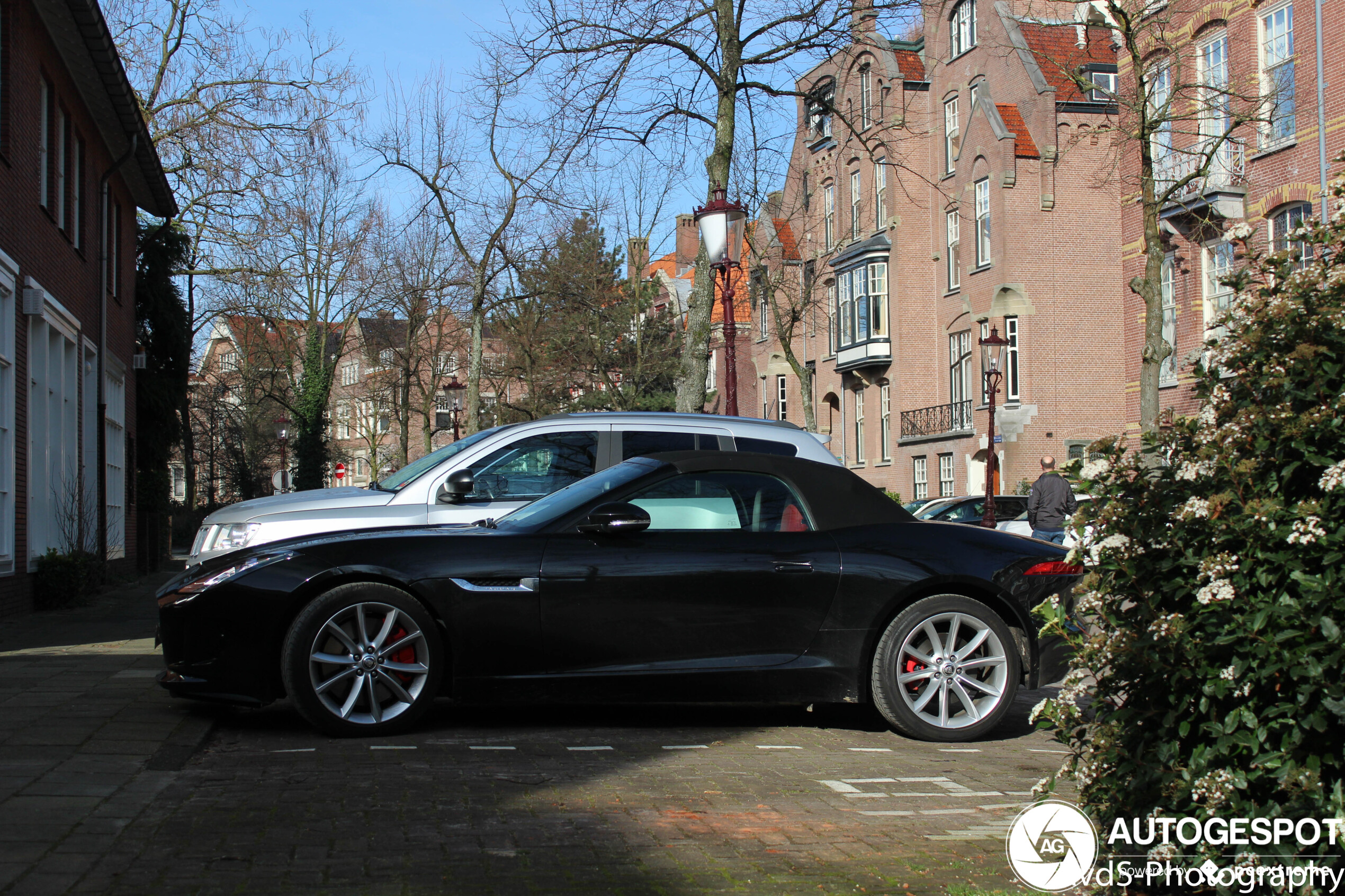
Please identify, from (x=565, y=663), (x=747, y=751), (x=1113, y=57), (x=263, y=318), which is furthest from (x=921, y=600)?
(x=1113, y=57)

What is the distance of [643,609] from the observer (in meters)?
6.53

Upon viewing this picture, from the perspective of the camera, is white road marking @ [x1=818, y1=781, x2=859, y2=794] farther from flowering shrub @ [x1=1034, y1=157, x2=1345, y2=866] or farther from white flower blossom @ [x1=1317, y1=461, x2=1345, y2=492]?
white flower blossom @ [x1=1317, y1=461, x2=1345, y2=492]

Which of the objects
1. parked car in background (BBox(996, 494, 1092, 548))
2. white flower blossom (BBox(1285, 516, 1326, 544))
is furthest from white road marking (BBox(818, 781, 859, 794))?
white flower blossom (BBox(1285, 516, 1326, 544))

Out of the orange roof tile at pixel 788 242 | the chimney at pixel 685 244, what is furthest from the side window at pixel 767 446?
the chimney at pixel 685 244

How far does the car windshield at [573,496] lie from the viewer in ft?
22.4

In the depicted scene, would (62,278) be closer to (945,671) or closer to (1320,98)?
(945,671)

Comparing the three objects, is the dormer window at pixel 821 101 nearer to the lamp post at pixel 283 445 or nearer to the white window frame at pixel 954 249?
the white window frame at pixel 954 249

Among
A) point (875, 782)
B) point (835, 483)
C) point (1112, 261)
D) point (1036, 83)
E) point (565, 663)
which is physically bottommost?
point (875, 782)

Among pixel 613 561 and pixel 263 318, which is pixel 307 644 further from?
pixel 263 318

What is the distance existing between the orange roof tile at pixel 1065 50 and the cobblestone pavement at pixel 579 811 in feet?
128

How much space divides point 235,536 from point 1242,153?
25.1 metres

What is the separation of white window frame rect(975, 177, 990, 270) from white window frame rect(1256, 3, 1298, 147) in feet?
51.6

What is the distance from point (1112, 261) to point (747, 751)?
3918 cm

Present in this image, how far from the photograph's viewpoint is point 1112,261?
138 ft
